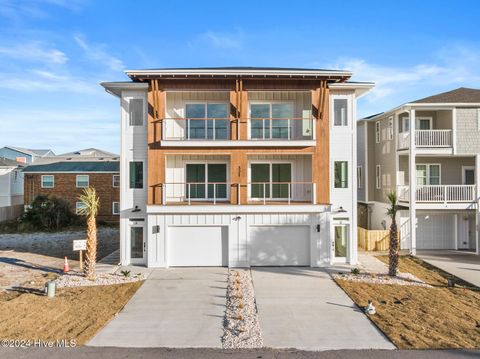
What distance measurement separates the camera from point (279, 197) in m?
18.6

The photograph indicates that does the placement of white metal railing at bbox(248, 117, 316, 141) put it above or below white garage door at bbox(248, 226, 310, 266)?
above

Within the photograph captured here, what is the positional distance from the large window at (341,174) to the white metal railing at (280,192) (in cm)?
141

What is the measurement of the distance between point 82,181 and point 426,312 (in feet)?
101

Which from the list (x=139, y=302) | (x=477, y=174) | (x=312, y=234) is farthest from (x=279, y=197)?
(x=477, y=174)

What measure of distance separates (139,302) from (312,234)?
28.8 ft

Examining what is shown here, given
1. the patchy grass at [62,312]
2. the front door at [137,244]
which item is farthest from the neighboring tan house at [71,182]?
the patchy grass at [62,312]

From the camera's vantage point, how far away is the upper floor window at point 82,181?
3338 cm

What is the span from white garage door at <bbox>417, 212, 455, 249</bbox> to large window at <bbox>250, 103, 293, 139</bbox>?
1076 centimetres

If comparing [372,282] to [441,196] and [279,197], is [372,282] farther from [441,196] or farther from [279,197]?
[441,196]

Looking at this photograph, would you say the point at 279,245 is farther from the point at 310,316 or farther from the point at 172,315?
the point at 172,315

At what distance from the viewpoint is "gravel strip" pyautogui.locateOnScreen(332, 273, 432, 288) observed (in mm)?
14469

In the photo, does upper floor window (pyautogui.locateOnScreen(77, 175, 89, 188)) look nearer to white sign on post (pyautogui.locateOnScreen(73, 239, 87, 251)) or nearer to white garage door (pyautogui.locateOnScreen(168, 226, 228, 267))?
white sign on post (pyautogui.locateOnScreen(73, 239, 87, 251))

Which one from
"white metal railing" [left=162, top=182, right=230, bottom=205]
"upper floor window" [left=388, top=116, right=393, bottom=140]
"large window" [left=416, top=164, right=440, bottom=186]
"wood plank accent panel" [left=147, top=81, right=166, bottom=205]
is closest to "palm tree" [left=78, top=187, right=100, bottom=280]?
"wood plank accent panel" [left=147, top=81, right=166, bottom=205]

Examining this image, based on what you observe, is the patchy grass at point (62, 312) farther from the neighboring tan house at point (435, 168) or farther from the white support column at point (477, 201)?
the white support column at point (477, 201)
